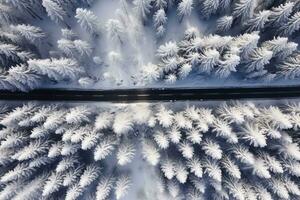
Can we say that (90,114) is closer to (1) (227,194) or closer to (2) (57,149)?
(2) (57,149)

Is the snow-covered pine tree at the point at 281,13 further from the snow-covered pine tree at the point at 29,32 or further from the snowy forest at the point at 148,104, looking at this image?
the snow-covered pine tree at the point at 29,32

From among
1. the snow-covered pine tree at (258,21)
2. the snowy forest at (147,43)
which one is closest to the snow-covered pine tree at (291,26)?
the snowy forest at (147,43)

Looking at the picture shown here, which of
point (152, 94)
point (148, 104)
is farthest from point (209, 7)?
point (148, 104)

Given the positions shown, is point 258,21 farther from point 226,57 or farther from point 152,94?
point 152,94

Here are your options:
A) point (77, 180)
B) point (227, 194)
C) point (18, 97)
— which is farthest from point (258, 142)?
point (18, 97)

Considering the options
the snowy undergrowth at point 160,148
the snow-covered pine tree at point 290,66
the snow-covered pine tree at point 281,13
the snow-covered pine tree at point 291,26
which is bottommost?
the snowy undergrowth at point 160,148
